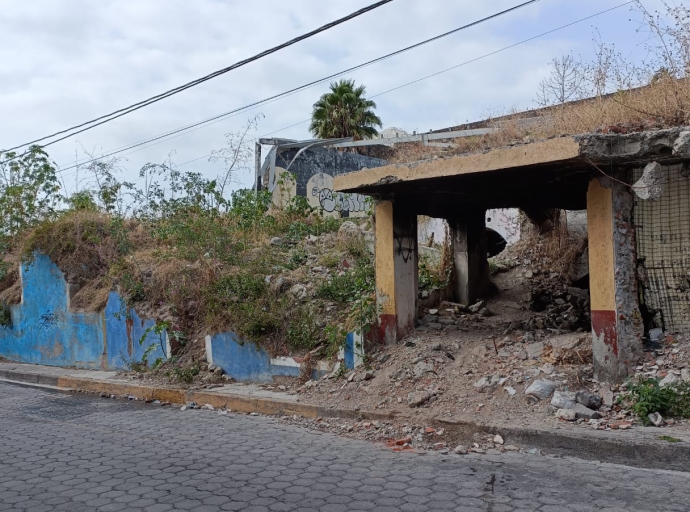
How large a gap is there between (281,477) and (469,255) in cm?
625

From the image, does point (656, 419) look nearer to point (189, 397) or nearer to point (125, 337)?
point (189, 397)

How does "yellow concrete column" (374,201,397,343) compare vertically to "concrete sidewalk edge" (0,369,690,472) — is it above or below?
above

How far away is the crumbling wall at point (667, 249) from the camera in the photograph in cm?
651

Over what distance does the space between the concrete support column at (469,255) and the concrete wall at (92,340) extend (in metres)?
2.81

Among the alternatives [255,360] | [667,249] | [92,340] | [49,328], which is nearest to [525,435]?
[667,249]

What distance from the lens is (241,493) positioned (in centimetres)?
465

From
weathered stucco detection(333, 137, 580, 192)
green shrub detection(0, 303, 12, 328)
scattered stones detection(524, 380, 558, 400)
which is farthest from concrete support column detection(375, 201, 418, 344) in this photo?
green shrub detection(0, 303, 12, 328)

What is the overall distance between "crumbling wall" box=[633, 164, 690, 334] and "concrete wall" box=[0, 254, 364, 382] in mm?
3628

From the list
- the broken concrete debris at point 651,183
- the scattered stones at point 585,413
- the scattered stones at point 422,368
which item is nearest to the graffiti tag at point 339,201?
the scattered stones at point 422,368

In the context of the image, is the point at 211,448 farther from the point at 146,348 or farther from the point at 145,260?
the point at 145,260

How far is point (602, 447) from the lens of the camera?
211 inches

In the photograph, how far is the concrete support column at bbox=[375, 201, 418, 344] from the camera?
856 centimetres

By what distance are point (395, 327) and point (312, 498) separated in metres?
4.20

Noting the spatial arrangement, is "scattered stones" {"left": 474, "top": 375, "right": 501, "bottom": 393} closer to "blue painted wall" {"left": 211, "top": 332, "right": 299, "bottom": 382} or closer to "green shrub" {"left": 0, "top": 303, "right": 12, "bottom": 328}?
"blue painted wall" {"left": 211, "top": 332, "right": 299, "bottom": 382}
